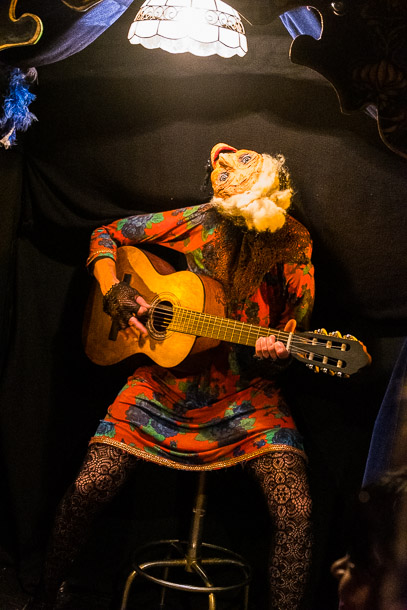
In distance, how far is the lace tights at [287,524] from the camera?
252 cm

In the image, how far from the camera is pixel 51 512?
3533 millimetres

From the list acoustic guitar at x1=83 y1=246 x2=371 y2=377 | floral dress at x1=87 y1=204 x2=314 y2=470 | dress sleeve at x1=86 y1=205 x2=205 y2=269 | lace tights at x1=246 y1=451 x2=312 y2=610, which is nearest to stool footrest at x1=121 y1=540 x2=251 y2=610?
lace tights at x1=246 y1=451 x2=312 y2=610

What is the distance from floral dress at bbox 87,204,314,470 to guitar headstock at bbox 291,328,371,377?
20 cm

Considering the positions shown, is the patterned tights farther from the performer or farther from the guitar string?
the guitar string

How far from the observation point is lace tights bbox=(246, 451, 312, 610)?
2523 millimetres

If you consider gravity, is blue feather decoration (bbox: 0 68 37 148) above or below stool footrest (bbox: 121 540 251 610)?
above

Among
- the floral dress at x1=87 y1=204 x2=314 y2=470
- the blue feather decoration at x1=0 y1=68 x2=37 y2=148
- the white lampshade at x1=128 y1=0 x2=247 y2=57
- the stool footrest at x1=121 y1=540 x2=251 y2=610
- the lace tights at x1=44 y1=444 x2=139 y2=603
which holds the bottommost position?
the stool footrest at x1=121 y1=540 x2=251 y2=610

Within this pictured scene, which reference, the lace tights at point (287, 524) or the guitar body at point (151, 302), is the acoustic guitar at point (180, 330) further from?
the lace tights at point (287, 524)

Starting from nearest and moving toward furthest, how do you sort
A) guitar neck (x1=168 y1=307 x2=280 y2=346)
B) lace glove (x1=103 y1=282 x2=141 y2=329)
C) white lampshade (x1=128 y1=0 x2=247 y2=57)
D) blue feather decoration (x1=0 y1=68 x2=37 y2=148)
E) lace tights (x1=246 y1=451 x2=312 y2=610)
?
1. lace tights (x1=246 y1=451 x2=312 y2=610)
2. white lampshade (x1=128 y1=0 x2=247 y2=57)
3. guitar neck (x1=168 y1=307 x2=280 y2=346)
4. lace glove (x1=103 y1=282 x2=141 y2=329)
5. blue feather decoration (x1=0 y1=68 x2=37 y2=148)

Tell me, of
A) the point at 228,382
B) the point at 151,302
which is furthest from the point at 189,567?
the point at 151,302

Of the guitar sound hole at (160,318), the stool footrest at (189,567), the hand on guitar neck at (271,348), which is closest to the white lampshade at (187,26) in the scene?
the guitar sound hole at (160,318)

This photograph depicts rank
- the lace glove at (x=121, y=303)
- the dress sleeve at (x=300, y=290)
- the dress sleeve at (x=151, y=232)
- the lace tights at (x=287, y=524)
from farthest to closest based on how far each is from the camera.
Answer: the dress sleeve at (x=151, y=232), the lace glove at (x=121, y=303), the dress sleeve at (x=300, y=290), the lace tights at (x=287, y=524)

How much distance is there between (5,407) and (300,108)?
7.29ft

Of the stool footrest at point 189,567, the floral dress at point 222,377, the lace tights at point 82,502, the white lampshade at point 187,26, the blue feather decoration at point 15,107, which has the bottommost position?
the stool footrest at point 189,567
